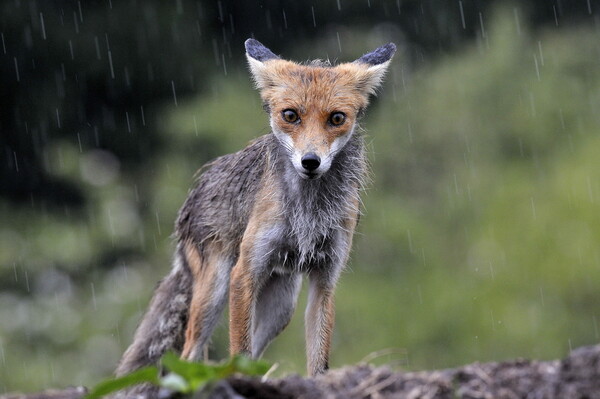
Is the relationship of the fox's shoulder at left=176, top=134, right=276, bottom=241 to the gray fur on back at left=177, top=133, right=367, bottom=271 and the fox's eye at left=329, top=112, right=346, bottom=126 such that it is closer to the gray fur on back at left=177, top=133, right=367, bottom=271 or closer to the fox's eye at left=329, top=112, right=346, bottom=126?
the gray fur on back at left=177, top=133, right=367, bottom=271

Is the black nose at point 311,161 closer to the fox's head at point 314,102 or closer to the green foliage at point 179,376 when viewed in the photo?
the fox's head at point 314,102

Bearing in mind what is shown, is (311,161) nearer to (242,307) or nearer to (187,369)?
(242,307)

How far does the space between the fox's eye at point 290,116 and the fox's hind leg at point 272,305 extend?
1.74 meters

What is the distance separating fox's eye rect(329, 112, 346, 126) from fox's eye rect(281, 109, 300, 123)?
273 millimetres

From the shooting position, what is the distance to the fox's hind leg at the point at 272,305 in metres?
8.57

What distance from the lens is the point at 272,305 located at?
8.59m

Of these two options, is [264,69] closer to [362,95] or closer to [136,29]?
[362,95]

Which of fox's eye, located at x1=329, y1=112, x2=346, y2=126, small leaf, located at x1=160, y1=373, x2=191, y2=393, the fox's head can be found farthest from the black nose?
small leaf, located at x1=160, y1=373, x2=191, y2=393

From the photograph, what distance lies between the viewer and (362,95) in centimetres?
781

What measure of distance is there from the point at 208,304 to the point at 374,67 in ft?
8.30

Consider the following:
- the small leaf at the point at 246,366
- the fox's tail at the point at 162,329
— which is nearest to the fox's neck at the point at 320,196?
the fox's tail at the point at 162,329

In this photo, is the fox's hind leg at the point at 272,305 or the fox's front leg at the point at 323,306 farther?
the fox's hind leg at the point at 272,305

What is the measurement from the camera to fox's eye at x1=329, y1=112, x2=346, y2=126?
7371 mm

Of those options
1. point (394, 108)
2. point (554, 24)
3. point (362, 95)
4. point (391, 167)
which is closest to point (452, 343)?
point (391, 167)
